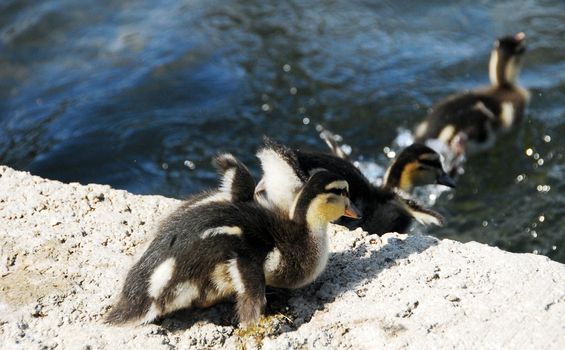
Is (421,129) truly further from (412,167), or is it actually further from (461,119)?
(412,167)

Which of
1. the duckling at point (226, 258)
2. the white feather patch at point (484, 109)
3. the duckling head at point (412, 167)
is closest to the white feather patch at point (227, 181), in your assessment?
the duckling at point (226, 258)

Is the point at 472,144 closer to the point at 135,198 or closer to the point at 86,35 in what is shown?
the point at 135,198

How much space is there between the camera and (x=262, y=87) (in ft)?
27.6

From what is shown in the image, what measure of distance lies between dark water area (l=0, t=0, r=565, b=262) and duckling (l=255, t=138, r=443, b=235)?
1109 mm

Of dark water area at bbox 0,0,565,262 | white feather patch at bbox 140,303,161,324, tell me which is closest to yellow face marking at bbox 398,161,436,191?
dark water area at bbox 0,0,565,262

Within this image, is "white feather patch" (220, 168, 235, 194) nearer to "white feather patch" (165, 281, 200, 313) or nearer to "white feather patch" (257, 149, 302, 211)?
"white feather patch" (257, 149, 302, 211)

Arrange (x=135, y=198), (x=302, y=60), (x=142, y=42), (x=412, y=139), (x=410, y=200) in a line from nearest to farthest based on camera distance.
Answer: (x=135, y=198)
(x=410, y=200)
(x=412, y=139)
(x=302, y=60)
(x=142, y=42)

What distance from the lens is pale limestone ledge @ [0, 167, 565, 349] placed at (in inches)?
137

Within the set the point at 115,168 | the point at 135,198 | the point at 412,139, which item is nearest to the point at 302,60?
the point at 412,139

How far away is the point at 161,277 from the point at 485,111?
4764 mm

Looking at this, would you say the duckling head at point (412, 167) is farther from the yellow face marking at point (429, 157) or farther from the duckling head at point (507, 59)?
the duckling head at point (507, 59)

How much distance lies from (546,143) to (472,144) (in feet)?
2.17

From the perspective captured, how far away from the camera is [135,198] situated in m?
4.61

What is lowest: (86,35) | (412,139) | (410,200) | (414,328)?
(86,35)
